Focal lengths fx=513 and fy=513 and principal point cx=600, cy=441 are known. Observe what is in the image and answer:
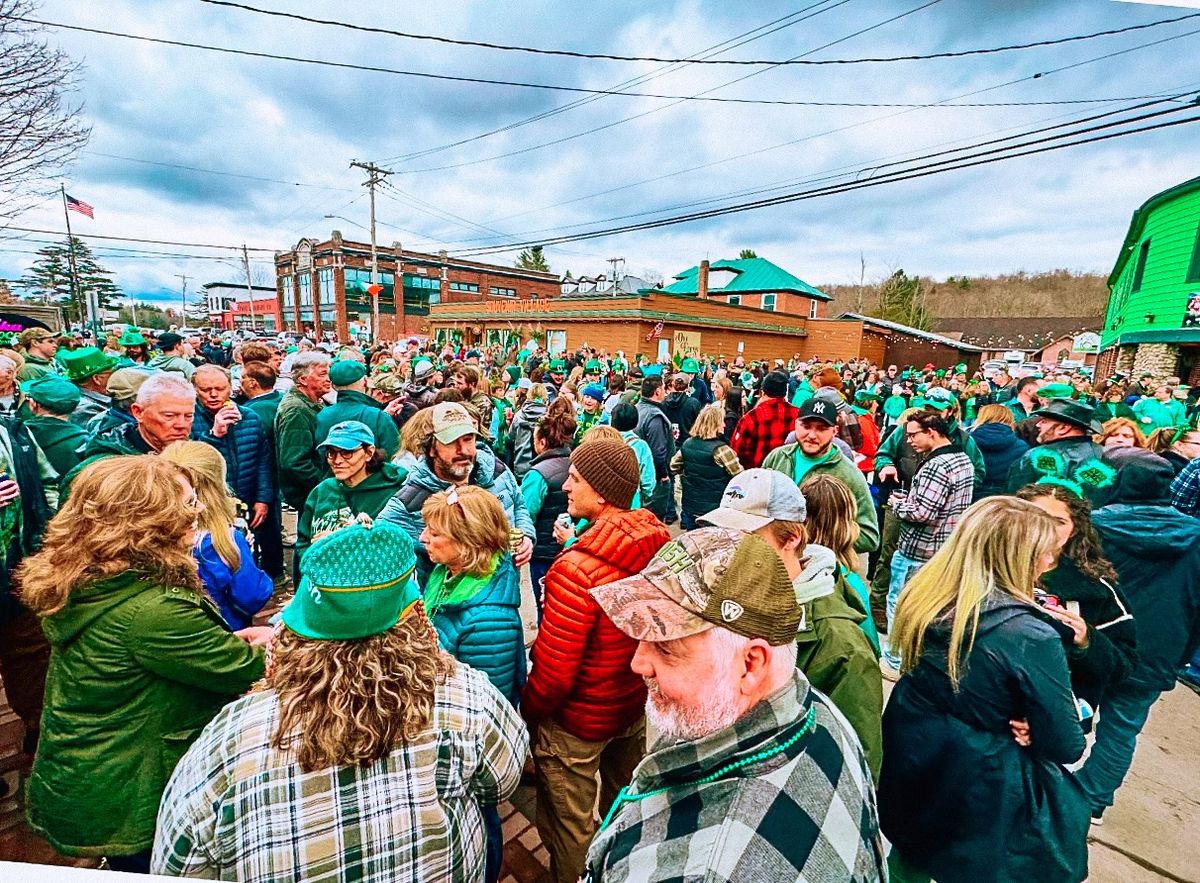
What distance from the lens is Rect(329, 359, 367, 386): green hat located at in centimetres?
430

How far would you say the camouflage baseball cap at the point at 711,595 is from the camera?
1.08 metres

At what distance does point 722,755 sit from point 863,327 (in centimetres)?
3447

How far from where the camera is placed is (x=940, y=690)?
1.86 metres

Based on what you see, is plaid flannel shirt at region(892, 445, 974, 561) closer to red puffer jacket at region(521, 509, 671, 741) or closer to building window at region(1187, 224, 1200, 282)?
red puffer jacket at region(521, 509, 671, 741)

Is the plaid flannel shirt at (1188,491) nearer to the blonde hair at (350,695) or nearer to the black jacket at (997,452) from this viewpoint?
the black jacket at (997,452)

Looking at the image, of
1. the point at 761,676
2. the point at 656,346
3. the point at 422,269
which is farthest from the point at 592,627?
the point at 422,269

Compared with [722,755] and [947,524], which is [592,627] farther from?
[947,524]

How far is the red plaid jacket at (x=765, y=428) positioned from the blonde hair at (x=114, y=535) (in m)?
5.13

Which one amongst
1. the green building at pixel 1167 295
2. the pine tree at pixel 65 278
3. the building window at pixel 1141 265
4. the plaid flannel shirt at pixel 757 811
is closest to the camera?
the plaid flannel shirt at pixel 757 811

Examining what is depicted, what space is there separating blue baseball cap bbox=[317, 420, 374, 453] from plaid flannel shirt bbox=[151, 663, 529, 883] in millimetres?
2139

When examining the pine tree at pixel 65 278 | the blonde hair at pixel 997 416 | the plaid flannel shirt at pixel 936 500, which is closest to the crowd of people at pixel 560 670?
the plaid flannel shirt at pixel 936 500

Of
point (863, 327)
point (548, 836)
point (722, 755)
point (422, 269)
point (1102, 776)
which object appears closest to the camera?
point (722, 755)

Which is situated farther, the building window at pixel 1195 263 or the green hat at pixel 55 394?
the building window at pixel 1195 263

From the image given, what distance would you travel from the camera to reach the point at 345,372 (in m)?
4.32
